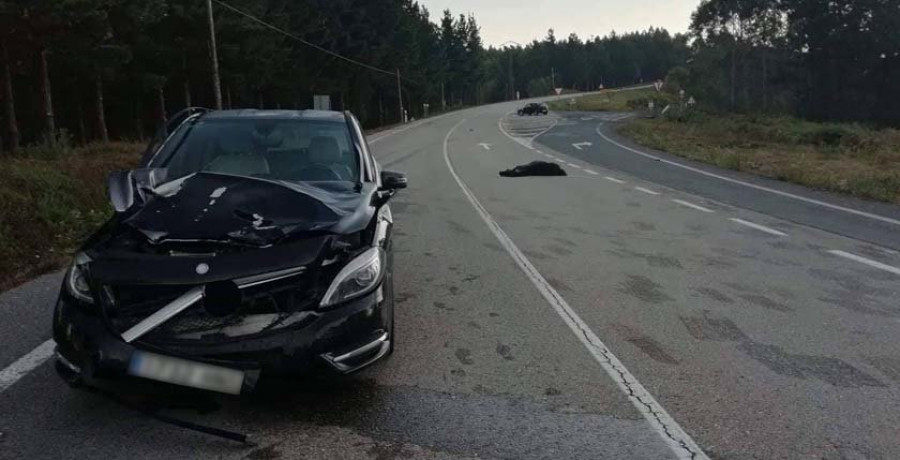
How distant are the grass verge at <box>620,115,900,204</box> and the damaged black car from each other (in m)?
13.2

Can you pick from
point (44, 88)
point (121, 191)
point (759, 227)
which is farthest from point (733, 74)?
point (121, 191)

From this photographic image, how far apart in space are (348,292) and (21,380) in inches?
81.8

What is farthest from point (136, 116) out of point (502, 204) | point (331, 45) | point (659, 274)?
point (659, 274)

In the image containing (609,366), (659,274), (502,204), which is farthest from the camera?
(502,204)

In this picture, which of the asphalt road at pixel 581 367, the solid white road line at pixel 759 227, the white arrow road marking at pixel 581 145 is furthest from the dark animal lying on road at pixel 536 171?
the white arrow road marking at pixel 581 145

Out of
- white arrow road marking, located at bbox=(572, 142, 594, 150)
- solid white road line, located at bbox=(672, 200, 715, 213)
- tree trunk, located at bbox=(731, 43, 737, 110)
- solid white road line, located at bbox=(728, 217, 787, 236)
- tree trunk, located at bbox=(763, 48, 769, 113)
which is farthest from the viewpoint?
tree trunk, located at bbox=(731, 43, 737, 110)

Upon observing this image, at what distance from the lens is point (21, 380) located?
4.21 m

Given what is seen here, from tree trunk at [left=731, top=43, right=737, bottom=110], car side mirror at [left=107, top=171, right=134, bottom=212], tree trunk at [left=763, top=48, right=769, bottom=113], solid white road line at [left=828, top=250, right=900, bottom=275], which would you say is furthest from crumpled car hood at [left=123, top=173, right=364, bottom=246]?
tree trunk at [left=731, top=43, right=737, bottom=110]

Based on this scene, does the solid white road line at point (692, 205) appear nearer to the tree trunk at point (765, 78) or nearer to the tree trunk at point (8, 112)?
the tree trunk at point (8, 112)

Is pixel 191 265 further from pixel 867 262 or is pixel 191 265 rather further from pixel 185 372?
pixel 867 262

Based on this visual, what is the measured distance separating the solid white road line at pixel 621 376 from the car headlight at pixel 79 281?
289cm

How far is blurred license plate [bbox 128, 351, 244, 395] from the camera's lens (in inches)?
133

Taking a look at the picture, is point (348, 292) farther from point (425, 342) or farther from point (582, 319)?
point (582, 319)

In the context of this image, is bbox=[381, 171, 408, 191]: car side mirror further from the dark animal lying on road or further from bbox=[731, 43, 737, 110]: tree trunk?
bbox=[731, 43, 737, 110]: tree trunk
